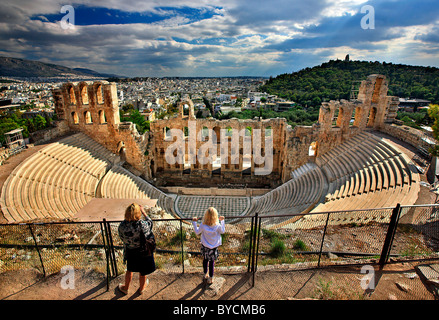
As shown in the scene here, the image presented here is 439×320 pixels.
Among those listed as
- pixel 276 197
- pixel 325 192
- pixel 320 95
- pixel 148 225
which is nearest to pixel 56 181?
pixel 148 225

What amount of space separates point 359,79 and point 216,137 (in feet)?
170

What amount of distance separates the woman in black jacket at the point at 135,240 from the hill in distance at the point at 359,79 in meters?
54.6

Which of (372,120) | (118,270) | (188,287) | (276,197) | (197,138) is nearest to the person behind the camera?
(188,287)

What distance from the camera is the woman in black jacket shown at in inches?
176

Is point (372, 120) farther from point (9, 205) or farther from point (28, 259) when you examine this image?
point (9, 205)

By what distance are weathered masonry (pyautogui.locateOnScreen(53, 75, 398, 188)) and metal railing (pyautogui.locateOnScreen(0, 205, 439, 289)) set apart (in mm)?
11105

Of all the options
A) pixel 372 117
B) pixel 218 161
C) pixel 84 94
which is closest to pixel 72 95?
pixel 84 94

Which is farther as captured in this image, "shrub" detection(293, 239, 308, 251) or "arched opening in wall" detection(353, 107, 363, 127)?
"arched opening in wall" detection(353, 107, 363, 127)

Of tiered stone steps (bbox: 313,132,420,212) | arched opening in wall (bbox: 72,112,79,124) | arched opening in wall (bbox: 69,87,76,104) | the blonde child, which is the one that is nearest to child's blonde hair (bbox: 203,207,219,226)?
the blonde child

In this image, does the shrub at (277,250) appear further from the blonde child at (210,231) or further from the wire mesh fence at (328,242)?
the blonde child at (210,231)

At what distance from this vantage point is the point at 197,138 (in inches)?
826

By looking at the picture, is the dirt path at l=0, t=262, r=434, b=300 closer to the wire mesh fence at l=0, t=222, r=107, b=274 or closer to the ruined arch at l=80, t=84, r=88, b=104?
the wire mesh fence at l=0, t=222, r=107, b=274

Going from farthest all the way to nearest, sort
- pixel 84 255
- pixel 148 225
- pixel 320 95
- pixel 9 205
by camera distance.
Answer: pixel 320 95 → pixel 9 205 → pixel 84 255 → pixel 148 225
